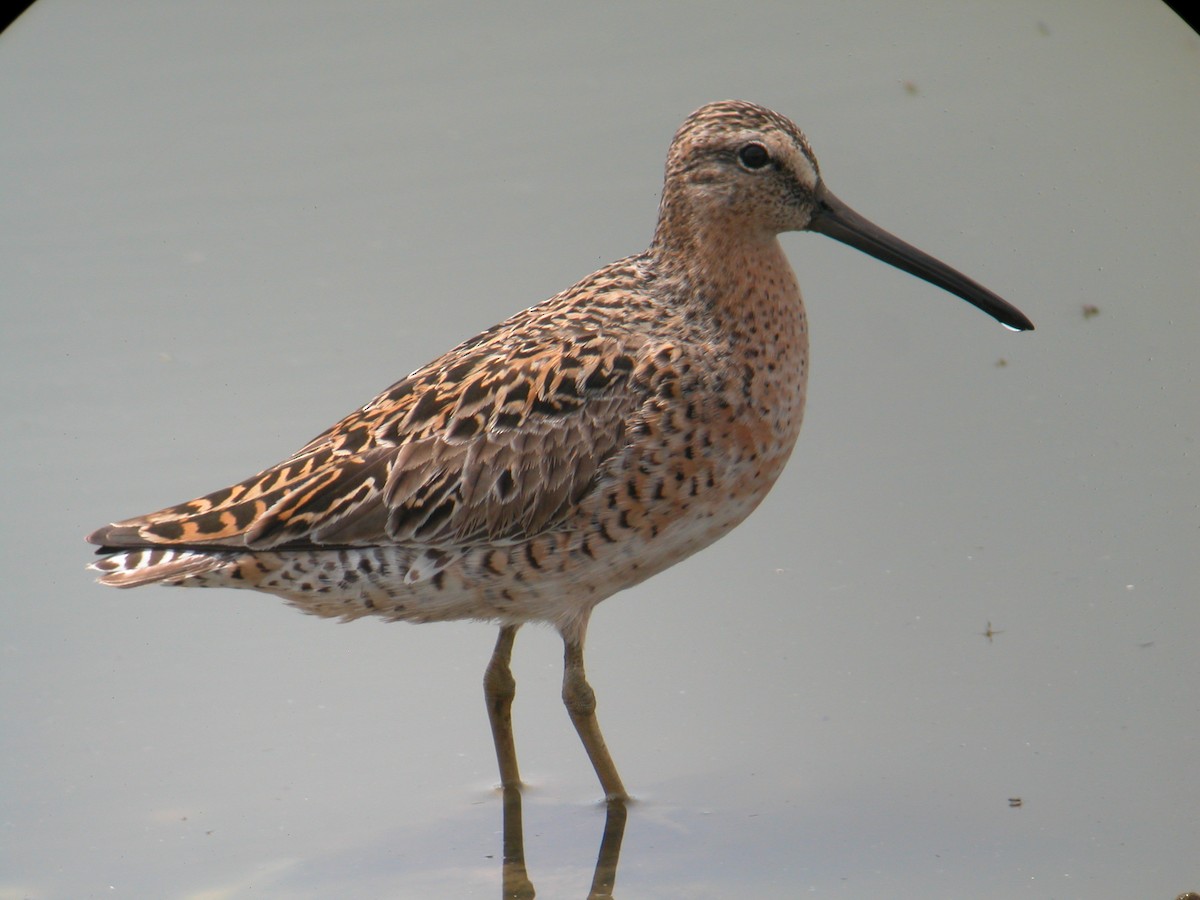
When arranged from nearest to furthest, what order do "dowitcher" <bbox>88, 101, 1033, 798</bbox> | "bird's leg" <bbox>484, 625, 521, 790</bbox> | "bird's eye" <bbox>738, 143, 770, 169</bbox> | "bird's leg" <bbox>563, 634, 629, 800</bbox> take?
1. "dowitcher" <bbox>88, 101, 1033, 798</bbox>
2. "bird's eye" <bbox>738, 143, 770, 169</bbox>
3. "bird's leg" <bbox>563, 634, 629, 800</bbox>
4. "bird's leg" <bbox>484, 625, 521, 790</bbox>

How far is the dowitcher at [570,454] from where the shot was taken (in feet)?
14.0

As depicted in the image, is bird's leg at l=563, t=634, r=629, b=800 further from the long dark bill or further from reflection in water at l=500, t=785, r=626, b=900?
the long dark bill

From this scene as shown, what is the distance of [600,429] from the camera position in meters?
4.25

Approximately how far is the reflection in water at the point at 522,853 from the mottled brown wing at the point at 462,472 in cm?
73

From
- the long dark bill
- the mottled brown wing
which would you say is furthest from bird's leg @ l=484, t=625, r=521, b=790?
the long dark bill

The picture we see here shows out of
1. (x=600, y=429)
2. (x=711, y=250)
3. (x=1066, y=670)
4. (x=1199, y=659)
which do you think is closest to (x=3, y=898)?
(x=600, y=429)

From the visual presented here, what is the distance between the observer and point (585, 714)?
4535 millimetres

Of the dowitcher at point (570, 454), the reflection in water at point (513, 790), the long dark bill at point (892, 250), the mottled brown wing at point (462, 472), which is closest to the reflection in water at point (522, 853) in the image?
the reflection in water at point (513, 790)

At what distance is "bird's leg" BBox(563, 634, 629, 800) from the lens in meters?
4.54

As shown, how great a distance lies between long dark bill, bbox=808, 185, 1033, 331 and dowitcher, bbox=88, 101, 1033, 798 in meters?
0.09

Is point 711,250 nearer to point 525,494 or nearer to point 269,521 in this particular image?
point 525,494

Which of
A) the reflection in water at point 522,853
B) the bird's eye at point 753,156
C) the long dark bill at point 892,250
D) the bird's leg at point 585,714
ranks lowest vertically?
the reflection in water at point 522,853

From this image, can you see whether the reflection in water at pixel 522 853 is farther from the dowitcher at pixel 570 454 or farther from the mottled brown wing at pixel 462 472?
the mottled brown wing at pixel 462 472

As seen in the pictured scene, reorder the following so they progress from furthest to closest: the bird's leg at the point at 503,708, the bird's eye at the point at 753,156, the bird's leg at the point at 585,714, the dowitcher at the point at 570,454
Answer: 1. the bird's leg at the point at 503,708
2. the bird's leg at the point at 585,714
3. the bird's eye at the point at 753,156
4. the dowitcher at the point at 570,454
